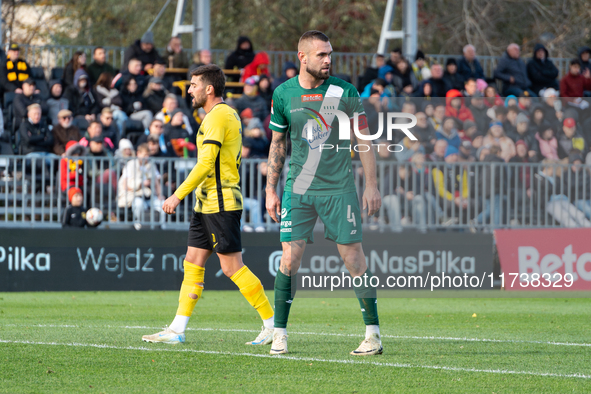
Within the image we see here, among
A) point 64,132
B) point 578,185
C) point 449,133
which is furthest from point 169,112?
point 578,185

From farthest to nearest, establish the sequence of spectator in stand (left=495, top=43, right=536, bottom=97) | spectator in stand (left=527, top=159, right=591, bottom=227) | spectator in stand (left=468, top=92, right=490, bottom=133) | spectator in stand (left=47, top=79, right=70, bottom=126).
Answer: spectator in stand (left=495, top=43, right=536, bottom=97), spectator in stand (left=47, top=79, right=70, bottom=126), spectator in stand (left=468, top=92, right=490, bottom=133), spectator in stand (left=527, top=159, right=591, bottom=227)

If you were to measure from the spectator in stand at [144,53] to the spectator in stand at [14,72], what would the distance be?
2.01 m

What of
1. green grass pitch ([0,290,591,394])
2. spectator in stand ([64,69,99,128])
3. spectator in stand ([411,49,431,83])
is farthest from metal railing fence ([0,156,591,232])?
spectator in stand ([411,49,431,83])

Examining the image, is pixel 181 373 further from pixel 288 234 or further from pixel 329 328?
pixel 329 328

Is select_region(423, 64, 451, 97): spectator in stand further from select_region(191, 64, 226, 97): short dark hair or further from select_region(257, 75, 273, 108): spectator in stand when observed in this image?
select_region(191, 64, 226, 97): short dark hair

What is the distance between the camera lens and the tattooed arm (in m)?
6.74

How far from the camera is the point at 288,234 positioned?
6.70 meters

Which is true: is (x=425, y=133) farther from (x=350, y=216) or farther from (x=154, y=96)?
(x=350, y=216)

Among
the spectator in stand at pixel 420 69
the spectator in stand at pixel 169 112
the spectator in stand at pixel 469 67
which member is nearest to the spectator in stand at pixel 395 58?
the spectator in stand at pixel 420 69

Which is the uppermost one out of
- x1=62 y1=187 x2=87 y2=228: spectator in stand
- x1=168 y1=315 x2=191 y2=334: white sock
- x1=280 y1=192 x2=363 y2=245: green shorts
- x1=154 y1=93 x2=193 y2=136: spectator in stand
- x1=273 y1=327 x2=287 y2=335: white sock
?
x1=154 y1=93 x2=193 y2=136: spectator in stand

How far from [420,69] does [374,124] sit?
4622mm

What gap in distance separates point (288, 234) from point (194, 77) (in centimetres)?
154

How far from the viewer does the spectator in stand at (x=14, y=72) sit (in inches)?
668

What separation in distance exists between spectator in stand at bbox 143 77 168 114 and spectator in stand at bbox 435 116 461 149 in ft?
17.8
